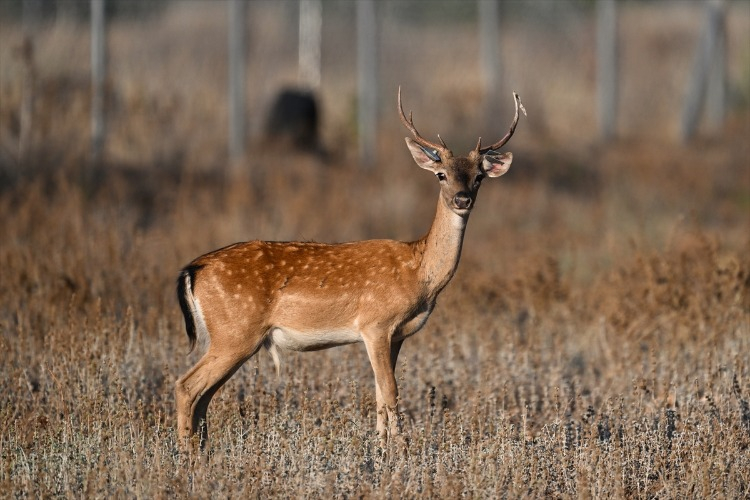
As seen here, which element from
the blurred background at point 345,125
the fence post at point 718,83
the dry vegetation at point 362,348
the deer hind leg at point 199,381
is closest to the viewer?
the dry vegetation at point 362,348

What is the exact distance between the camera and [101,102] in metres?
14.6

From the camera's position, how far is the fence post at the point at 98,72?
47.6 feet

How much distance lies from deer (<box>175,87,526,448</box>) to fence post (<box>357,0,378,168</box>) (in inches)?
387

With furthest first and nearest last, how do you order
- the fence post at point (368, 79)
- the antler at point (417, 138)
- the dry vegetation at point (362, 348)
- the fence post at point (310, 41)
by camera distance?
the fence post at point (310, 41), the fence post at point (368, 79), the antler at point (417, 138), the dry vegetation at point (362, 348)

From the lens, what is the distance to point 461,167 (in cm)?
716

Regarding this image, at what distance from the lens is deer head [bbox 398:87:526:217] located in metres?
6.95

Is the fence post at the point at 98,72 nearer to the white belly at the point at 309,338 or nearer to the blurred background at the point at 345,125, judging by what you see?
the blurred background at the point at 345,125

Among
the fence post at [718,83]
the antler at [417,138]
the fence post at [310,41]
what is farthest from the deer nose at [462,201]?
the fence post at [718,83]

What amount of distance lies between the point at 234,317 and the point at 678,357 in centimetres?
366

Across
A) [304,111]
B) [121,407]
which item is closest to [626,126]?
[304,111]

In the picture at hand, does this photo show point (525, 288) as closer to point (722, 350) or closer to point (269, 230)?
point (722, 350)

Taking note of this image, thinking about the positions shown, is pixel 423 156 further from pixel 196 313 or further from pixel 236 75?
pixel 236 75

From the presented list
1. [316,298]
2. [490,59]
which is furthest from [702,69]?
[316,298]

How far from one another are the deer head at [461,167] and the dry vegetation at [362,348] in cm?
112
